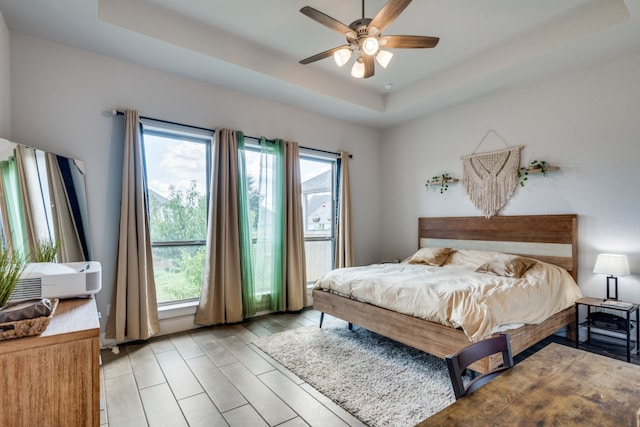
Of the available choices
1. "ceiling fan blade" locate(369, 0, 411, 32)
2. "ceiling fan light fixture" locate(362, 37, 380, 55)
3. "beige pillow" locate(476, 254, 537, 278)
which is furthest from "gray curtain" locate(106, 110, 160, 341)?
"beige pillow" locate(476, 254, 537, 278)

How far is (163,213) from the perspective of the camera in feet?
11.8

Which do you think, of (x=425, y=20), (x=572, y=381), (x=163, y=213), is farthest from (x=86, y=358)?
(x=425, y=20)

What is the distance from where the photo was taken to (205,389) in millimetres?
2348

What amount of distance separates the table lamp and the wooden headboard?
362 mm

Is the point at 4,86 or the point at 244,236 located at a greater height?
the point at 4,86

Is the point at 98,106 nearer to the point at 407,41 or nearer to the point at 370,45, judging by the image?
the point at 370,45

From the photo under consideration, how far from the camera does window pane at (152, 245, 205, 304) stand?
357 cm

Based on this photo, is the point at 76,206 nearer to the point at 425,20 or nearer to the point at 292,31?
the point at 292,31

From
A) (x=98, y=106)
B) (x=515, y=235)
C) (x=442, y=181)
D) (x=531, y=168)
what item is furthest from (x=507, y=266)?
(x=98, y=106)

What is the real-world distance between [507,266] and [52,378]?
364 cm

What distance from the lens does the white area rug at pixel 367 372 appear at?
2078mm

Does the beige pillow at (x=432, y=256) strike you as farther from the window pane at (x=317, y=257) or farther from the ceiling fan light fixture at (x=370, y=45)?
the ceiling fan light fixture at (x=370, y=45)

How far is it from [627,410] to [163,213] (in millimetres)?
3833

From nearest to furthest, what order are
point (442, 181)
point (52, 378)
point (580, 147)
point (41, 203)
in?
point (52, 378), point (41, 203), point (580, 147), point (442, 181)
